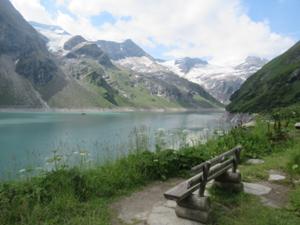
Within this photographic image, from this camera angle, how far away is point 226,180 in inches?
327

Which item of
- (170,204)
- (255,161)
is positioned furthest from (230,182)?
(255,161)

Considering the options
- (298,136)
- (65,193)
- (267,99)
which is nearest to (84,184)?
(65,193)

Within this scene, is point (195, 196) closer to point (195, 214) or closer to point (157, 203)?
point (195, 214)

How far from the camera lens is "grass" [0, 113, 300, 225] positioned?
6.57m

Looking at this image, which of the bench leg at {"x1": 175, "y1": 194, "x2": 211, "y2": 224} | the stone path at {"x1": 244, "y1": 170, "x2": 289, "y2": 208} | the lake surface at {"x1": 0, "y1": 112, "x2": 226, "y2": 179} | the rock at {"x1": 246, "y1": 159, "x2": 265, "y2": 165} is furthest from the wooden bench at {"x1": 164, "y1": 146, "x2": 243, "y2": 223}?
the rock at {"x1": 246, "y1": 159, "x2": 265, "y2": 165}

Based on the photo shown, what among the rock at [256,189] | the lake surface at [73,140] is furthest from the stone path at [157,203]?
the lake surface at [73,140]

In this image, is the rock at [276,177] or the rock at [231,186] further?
the rock at [276,177]

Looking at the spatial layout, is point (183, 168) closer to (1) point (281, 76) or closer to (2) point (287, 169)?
(2) point (287, 169)

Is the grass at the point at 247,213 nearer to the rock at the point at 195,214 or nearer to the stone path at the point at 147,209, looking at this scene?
the rock at the point at 195,214

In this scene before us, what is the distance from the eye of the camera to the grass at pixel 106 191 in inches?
259

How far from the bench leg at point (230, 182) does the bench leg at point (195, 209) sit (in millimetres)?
1883

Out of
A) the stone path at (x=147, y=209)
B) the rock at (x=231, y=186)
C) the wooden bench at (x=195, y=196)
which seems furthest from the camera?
the rock at (x=231, y=186)

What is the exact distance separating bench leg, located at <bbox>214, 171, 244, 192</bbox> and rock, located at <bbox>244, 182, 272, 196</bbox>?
0.38m

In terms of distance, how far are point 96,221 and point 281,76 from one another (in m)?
143
